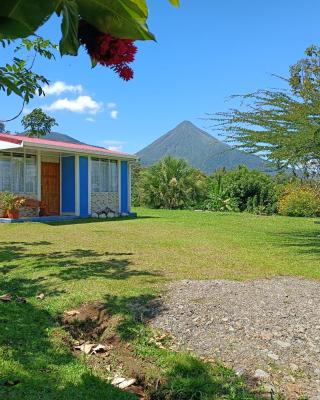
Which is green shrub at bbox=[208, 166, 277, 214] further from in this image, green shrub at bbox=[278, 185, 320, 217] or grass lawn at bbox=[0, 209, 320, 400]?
grass lawn at bbox=[0, 209, 320, 400]

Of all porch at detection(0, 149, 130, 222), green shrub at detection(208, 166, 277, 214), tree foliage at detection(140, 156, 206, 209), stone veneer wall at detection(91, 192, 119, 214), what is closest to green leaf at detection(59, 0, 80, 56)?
porch at detection(0, 149, 130, 222)

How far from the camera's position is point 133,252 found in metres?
9.10

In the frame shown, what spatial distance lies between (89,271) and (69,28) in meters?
6.10

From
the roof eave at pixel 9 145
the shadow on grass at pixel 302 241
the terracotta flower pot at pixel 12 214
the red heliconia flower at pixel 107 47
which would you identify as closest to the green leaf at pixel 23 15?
the red heliconia flower at pixel 107 47

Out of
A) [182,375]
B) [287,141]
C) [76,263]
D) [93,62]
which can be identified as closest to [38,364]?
[182,375]

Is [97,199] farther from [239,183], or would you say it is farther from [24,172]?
[239,183]

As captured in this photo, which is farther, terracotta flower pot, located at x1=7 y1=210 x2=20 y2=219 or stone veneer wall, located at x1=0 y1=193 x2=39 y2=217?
stone veneer wall, located at x1=0 y1=193 x2=39 y2=217

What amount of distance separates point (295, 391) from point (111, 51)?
114 inches

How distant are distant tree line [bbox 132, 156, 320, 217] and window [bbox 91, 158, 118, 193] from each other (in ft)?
26.4

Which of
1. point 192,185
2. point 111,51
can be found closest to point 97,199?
point 192,185

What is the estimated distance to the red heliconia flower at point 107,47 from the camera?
1.12m

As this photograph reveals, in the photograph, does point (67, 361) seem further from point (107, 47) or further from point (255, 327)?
point (107, 47)

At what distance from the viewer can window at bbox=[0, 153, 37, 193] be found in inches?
680

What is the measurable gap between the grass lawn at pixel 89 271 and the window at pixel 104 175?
6.18m
